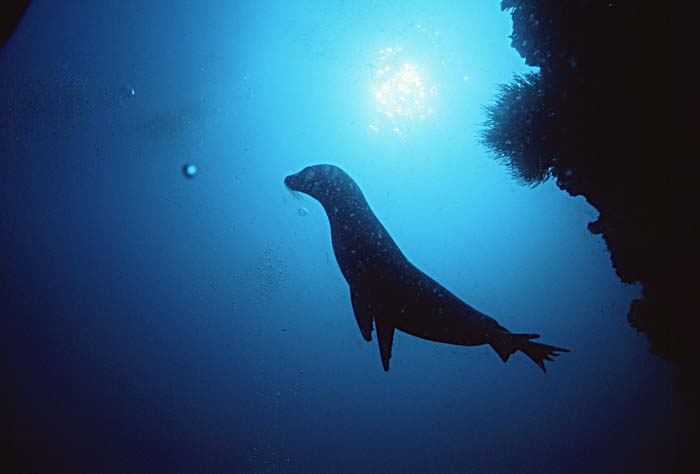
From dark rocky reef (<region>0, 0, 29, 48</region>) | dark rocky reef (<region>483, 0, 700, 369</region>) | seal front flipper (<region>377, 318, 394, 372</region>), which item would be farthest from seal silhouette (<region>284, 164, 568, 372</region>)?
dark rocky reef (<region>0, 0, 29, 48</region>)

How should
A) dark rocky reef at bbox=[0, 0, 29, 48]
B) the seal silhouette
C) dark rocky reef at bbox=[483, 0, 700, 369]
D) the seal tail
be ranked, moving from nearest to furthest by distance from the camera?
dark rocky reef at bbox=[0, 0, 29, 48] < dark rocky reef at bbox=[483, 0, 700, 369] < the seal tail < the seal silhouette

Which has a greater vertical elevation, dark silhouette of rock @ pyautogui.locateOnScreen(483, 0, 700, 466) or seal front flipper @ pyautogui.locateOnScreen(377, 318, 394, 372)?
dark silhouette of rock @ pyautogui.locateOnScreen(483, 0, 700, 466)

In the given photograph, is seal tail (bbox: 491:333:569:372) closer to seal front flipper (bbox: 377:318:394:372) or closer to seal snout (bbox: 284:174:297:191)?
seal front flipper (bbox: 377:318:394:372)

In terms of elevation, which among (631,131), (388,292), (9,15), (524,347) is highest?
(631,131)

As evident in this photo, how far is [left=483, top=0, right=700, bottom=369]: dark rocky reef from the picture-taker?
3.38 metres

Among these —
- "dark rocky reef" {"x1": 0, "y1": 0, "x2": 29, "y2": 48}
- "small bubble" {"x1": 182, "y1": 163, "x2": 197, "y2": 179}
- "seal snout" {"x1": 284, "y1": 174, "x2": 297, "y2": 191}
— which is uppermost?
"small bubble" {"x1": 182, "y1": 163, "x2": 197, "y2": 179}

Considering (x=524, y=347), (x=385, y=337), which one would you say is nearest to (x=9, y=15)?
(x=385, y=337)

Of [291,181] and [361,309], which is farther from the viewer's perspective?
[291,181]

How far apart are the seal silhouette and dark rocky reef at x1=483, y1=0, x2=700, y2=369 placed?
1.19m

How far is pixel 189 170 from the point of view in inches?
365

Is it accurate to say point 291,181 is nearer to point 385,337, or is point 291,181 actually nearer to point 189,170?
point 385,337

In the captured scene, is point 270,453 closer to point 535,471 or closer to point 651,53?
point 535,471

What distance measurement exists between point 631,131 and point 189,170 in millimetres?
8938

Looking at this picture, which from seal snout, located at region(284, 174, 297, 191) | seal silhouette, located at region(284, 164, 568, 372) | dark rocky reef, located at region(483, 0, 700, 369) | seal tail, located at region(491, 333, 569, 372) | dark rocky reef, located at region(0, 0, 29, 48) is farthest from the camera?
seal snout, located at region(284, 174, 297, 191)
